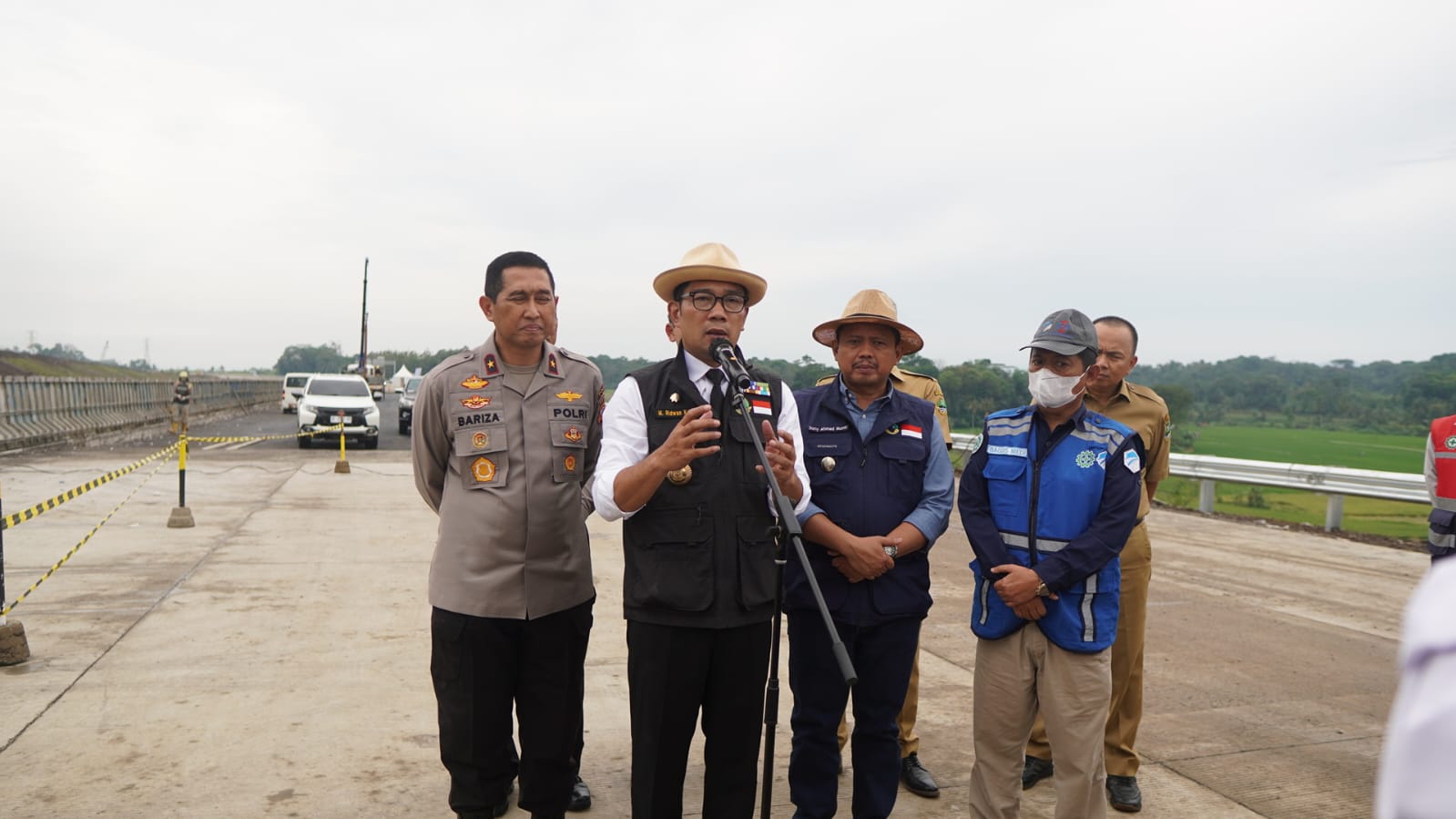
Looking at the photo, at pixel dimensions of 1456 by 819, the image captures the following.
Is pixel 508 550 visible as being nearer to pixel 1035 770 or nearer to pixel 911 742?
pixel 911 742

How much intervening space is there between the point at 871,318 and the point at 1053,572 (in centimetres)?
116

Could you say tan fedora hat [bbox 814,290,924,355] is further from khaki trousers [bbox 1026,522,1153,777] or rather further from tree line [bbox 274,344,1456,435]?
tree line [bbox 274,344,1456,435]

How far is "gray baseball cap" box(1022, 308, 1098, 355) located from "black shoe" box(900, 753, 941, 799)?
5.94 feet

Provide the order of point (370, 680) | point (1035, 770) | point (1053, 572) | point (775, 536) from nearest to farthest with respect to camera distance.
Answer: point (775, 536) < point (1053, 572) < point (1035, 770) < point (370, 680)

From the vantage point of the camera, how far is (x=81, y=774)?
11.8 ft

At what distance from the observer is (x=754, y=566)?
2799 mm

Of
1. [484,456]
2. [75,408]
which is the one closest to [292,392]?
[75,408]

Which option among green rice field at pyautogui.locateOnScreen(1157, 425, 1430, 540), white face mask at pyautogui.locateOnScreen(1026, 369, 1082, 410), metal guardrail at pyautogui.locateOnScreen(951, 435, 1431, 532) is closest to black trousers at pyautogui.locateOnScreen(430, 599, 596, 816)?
white face mask at pyautogui.locateOnScreen(1026, 369, 1082, 410)

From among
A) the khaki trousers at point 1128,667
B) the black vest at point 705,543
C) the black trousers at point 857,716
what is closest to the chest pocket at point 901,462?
the black trousers at point 857,716

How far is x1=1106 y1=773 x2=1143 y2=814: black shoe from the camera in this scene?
3625 millimetres

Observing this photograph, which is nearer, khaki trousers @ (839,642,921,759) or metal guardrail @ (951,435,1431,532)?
khaki trousers @ (839,642,921,759)

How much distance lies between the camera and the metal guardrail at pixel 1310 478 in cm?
1034

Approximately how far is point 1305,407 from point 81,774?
36.8 m

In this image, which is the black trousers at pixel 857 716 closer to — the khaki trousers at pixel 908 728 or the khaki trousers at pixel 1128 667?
the khaki trousers at pixel 908 728
